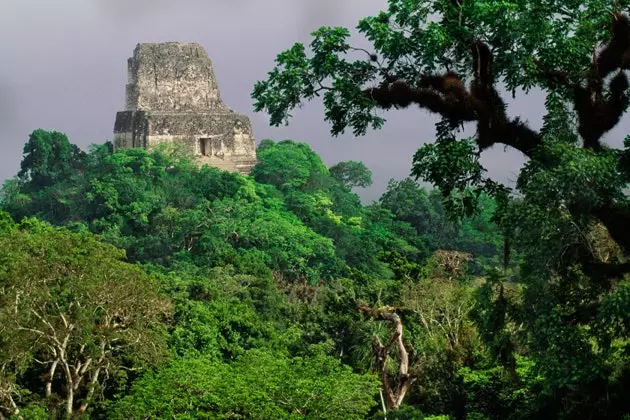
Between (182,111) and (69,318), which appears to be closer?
(69,318)

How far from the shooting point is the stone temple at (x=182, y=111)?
50500 mm

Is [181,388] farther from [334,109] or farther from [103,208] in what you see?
[103,208]

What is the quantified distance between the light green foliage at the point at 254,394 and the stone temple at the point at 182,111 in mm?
27501

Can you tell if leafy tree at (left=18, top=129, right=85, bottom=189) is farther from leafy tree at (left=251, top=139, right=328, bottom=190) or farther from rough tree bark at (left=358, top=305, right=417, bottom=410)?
rough tree bark at (left=358, top=305, right=417, bottom=410)

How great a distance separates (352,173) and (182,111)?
10.4m

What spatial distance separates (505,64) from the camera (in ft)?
37.1

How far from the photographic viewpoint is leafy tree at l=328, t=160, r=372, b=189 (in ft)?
193

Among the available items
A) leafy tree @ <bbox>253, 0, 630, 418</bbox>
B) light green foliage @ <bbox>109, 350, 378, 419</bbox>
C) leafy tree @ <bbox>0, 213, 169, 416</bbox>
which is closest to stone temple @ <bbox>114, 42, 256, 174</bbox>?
leafy tree @ <bbox>0, 213, 169, 416</bbox>

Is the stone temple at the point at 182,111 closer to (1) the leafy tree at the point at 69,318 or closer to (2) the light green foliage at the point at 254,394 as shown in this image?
(1) the leafy tree at the point at 69,318

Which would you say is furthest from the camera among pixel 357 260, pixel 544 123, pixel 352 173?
pixel 352 173

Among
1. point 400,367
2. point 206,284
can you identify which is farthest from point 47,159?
point 400,367

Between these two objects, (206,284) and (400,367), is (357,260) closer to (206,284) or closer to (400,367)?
(206,284)

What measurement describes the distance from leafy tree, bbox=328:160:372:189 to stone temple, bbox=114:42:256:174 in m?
7.91

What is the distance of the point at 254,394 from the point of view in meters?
22.0
